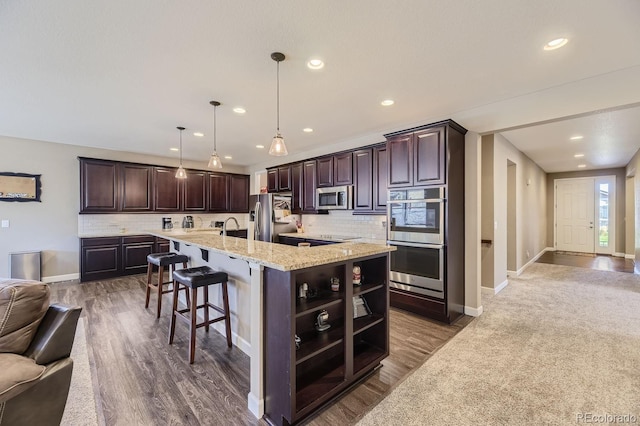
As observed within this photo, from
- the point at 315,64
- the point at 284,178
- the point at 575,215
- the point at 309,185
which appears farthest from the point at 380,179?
the point at 575,215

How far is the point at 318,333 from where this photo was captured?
2051 millimetres

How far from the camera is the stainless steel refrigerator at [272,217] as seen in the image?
548 centimetres

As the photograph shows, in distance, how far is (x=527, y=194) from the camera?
241 inches

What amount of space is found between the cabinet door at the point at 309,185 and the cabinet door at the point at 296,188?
9 cm

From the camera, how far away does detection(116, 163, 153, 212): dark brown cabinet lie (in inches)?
220

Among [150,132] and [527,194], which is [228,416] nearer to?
[150,132]

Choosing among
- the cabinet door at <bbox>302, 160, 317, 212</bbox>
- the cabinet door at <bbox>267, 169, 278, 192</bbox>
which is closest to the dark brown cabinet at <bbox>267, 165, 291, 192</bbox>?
the cabinet door at <bbox>267, 169, 278, 192</bbox>

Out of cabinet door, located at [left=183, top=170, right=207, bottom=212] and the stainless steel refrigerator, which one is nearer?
the stainless steel refrigerator

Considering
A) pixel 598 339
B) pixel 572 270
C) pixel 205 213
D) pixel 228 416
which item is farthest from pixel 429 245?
pixel 205 213

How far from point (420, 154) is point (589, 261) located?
6.80m

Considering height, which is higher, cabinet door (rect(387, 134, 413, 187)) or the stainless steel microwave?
cabinet door (rect(387, 134, 413, 187))

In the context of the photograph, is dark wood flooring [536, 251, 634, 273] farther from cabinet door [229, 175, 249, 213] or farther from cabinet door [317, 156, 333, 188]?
cabinet door [229, 175, 249, 213]

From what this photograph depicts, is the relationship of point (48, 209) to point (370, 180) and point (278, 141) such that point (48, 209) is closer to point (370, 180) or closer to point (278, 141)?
point (278, 141)

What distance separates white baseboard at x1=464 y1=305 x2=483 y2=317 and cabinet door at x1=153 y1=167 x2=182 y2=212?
6.03 metres
